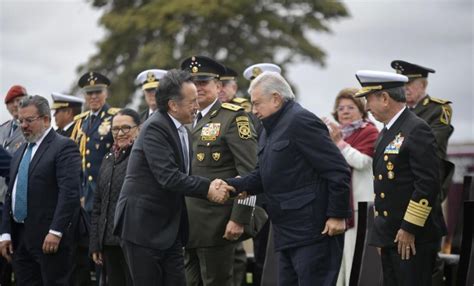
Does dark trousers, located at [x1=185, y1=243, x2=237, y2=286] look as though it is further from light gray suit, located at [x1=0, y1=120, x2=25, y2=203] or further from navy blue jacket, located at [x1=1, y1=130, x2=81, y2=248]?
light gray suit, located at [x1=0, y1=120, x2=25, y2=203]

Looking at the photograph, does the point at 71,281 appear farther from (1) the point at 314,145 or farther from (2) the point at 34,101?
A: (1) the point at 314,145

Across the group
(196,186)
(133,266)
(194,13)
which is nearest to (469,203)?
(196,186)

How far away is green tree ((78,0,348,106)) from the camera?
95.4 feet

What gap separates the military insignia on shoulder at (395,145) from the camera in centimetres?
752

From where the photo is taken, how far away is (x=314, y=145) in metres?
7.37

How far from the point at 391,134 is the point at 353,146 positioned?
191cm

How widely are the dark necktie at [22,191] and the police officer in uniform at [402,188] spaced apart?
3.28 metres

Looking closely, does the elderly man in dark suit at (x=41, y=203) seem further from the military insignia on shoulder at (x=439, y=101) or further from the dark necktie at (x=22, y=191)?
the military insignia on shoulder at (x=439, y=101)

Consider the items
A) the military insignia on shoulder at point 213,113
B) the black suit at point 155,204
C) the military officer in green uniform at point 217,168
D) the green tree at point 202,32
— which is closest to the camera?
the black suit at point 155,204

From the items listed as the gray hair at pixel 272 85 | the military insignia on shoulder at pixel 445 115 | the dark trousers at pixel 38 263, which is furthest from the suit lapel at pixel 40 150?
the military insignia on shoulder at pixel 445 115

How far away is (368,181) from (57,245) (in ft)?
9.63

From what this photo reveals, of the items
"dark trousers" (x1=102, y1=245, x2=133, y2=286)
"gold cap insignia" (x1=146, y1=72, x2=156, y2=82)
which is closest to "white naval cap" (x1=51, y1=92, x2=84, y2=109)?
"gold cap insignia" (x1=146, y1=72, x2=156, y2=82)

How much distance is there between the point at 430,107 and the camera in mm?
9445

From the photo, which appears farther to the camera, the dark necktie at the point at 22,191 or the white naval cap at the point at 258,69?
the white naval cap at the point at 258,69
